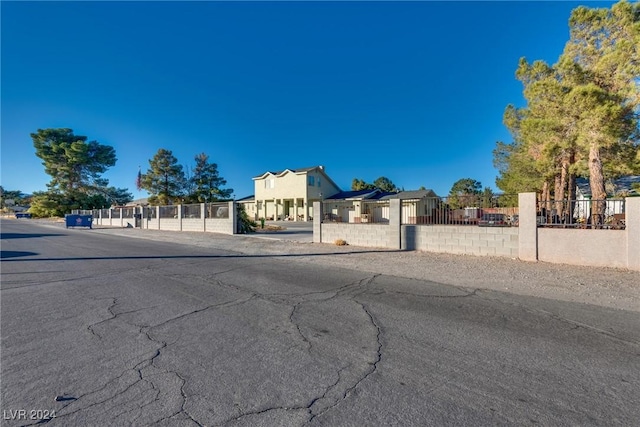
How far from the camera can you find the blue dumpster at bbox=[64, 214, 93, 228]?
29197 millimetres

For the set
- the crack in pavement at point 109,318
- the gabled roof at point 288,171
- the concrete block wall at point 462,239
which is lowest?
the crack in pavement at point 109,318

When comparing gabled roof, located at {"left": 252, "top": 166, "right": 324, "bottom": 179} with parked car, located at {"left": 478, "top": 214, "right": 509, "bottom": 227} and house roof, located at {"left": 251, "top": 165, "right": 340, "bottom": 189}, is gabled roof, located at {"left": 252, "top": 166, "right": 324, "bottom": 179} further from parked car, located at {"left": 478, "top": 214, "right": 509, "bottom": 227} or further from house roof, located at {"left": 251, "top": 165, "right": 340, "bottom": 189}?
parked car, located at {"left": 478, "top": 214, "right": 509, "bottom": 227}

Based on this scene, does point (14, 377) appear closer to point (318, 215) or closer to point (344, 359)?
point (344, 359)

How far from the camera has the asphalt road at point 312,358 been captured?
7.43 ft

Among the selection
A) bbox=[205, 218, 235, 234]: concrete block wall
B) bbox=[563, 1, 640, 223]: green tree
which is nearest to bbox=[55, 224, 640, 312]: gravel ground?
bbox=[563, 1, 640, 223]: green tree

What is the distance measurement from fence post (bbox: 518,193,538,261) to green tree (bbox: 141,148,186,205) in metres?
40.4

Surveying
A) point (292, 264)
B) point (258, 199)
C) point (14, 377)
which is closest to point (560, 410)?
point (14, 377)

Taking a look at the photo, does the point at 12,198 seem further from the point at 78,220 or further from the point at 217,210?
the point at 217,210

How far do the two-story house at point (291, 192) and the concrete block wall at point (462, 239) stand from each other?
91.4ft

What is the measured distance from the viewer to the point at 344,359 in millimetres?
3082

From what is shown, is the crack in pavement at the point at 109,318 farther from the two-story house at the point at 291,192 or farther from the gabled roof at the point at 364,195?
the gabled roof at the point at 364,195

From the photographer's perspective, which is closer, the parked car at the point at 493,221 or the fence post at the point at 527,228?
the fence post at the point at 527,228

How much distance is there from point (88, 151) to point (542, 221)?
186ft

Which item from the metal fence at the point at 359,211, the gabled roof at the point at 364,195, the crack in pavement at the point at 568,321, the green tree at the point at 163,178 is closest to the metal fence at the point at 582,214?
the crack in pavement at the point at 568,321
